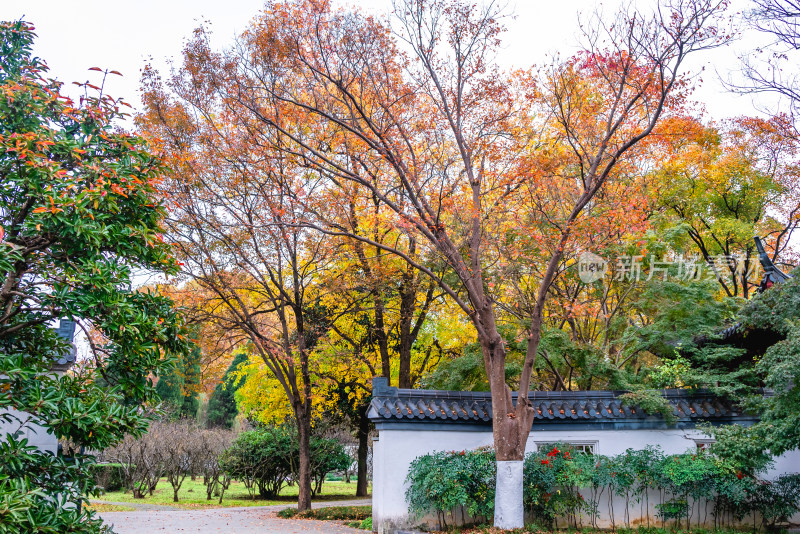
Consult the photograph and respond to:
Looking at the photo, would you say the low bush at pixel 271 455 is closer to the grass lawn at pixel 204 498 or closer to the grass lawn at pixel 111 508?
the grass lawn at pixel 204 498

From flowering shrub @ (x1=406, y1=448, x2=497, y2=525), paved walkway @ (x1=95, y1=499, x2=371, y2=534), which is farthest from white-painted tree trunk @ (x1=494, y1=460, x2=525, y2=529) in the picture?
paved walkway @ (x1=95, y1=499, x2=371, y2=534)

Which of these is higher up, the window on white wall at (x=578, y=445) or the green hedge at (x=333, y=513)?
the window on white wall at (x=578, y=445)

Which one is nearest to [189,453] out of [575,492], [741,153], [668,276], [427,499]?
[427,499]

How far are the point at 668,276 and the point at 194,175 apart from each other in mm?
10000

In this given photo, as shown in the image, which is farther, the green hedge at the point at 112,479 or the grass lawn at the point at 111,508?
the green hedge at the point at 112,479

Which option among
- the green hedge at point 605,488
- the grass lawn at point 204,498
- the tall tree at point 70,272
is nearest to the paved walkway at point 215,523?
the grass lawn at point 204,498

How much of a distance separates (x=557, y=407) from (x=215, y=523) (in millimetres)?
7322

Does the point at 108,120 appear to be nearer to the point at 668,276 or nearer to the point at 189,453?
the point at 668,276

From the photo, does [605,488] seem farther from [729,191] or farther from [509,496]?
[729,191]

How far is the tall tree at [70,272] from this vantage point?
4.04 meters

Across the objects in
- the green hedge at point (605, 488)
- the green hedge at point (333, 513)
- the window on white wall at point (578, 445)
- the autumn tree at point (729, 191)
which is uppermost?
the autumn tree at point (729, 191)

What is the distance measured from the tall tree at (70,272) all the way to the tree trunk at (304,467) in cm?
984

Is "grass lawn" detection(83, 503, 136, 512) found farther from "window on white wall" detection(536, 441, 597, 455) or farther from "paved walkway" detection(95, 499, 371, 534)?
"window on white wall" detection(536, 441, 597, 455)

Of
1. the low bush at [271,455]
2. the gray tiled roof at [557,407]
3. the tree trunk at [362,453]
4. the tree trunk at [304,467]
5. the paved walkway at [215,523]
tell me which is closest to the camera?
the gray tiled roof at [557,407]
